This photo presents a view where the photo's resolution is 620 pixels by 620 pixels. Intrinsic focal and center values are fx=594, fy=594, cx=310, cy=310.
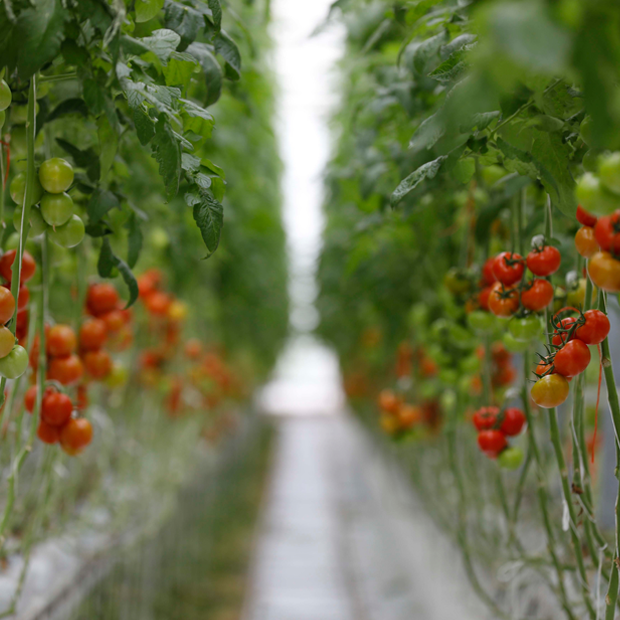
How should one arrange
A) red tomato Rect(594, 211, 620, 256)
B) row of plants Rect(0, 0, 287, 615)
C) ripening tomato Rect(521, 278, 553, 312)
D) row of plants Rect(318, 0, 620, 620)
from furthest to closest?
ripening tomato Rect(521, 278, 553, 312) → row of plants Rect(0, 0, 287, 615) → red tomato Rect(594, 211, 620, 256) → row of plants Rect(318, 0, 620, 620)

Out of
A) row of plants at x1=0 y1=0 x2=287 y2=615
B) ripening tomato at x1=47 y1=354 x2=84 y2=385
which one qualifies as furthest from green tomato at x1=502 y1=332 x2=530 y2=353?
ripening tomato at x1=47 y1=354 x2=84 y2=385

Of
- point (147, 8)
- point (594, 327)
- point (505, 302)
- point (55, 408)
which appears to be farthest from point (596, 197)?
point (55, 408)

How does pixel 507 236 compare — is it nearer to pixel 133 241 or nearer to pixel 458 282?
pixel 458 282

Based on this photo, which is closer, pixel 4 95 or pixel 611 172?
pixel 611 172

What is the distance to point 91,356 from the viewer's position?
992 millimetres

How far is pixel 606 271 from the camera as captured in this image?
406mm

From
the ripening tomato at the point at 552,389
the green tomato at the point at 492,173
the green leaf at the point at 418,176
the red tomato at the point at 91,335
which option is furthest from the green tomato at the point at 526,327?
the red tomato at the point at 91,335

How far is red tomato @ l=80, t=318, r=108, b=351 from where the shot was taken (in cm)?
98

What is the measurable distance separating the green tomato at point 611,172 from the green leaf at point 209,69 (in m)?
0.43

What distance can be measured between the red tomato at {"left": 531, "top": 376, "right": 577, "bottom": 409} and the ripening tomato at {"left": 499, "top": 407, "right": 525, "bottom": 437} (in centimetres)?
27

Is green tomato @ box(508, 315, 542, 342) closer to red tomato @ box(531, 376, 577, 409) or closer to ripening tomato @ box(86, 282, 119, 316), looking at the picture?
red tomato @ box(531, 376, 577, 409)

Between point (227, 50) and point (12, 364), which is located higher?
point (227, 50)

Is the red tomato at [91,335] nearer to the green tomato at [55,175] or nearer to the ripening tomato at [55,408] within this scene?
the ripening tomato at [55,408]

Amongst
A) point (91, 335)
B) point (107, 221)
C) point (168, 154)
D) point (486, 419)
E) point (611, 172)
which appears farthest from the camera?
point (91, 335)
